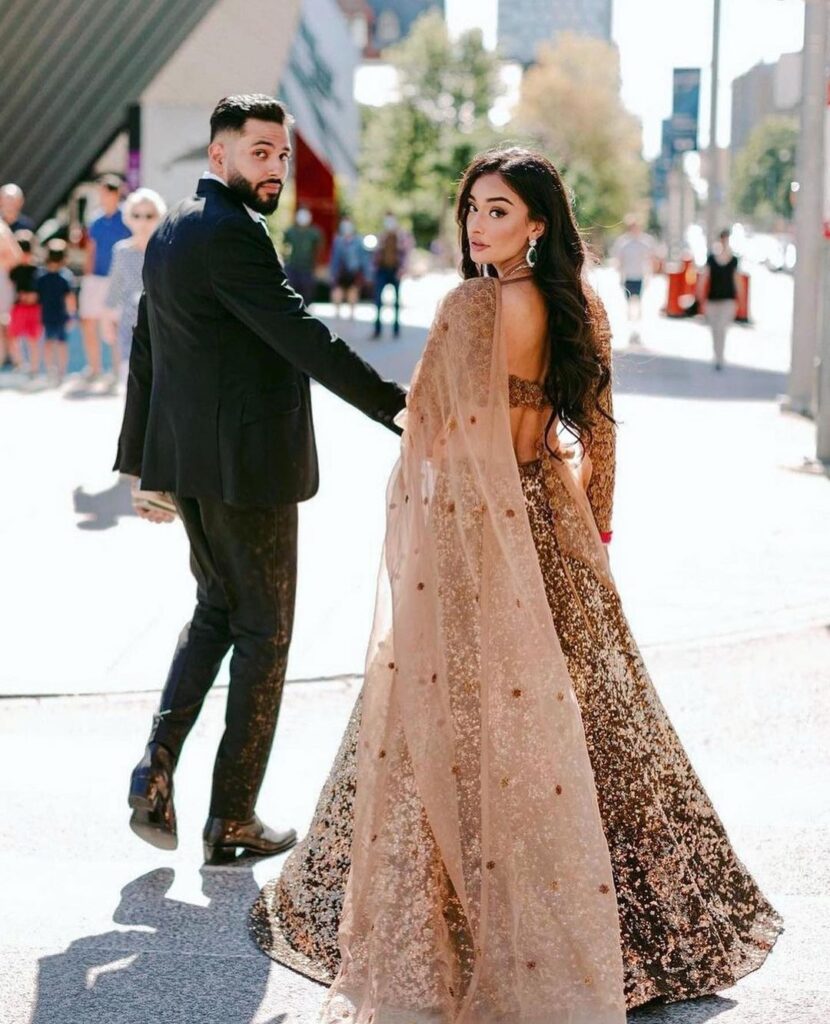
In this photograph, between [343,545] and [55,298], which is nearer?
[343,545]

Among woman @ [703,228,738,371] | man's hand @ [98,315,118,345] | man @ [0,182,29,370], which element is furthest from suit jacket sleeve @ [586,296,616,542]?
woman @ [703,228,738,371]

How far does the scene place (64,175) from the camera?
36500 millimetres

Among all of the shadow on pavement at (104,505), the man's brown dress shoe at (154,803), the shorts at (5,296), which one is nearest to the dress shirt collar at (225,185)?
the man's brown dress shoe at (154,803)

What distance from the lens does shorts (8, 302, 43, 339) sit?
17.9m

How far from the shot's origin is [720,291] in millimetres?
21172

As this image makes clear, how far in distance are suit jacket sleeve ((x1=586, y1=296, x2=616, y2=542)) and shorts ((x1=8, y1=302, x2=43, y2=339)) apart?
47.1 ft

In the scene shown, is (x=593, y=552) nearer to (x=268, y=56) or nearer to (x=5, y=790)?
(x=5, y=790)

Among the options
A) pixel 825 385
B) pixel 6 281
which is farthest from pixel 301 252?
pixel 825 385

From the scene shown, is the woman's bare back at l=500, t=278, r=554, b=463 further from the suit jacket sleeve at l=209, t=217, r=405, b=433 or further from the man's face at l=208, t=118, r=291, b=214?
the man's face at l=208, t=118, r=291, b=214

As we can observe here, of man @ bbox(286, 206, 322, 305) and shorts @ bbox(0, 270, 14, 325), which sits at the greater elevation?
man @ bbox(286, 206, 322, 305)

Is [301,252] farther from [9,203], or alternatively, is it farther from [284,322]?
[284,322]

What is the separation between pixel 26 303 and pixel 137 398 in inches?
519

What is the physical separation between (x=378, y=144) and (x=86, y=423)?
6258 centimetres

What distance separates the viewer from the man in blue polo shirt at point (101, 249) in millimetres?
15023
